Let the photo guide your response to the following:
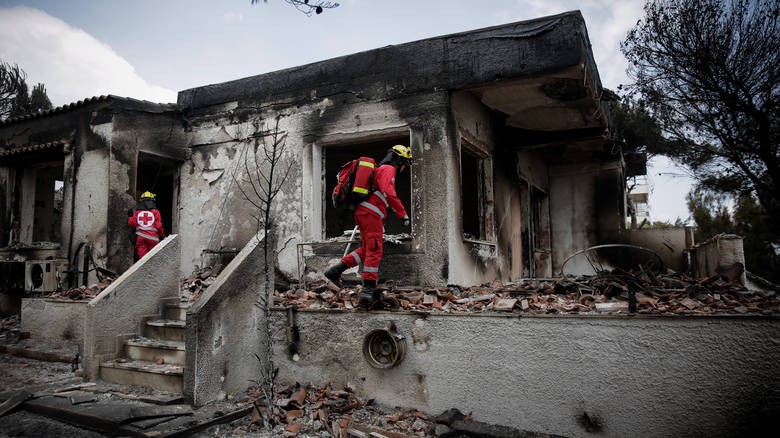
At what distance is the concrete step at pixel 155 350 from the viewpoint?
5.33 m

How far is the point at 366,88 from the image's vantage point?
736 centimetres

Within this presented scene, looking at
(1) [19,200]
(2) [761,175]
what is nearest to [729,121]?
(2) [761,175]

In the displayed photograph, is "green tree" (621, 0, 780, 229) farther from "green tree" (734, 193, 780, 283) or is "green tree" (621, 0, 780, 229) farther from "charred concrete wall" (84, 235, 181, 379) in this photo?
"charred concrete wall" (84, 235, 181, 379)

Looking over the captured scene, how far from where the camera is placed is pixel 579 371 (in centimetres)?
402

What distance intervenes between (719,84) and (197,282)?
11.2 metres

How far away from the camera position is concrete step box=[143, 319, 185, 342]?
572 cm

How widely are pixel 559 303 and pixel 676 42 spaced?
8836 millimetres

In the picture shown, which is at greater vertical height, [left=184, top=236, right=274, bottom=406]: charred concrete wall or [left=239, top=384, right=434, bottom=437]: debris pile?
[left=184, top=236, right=274, bottom=406]: charred concrete wall

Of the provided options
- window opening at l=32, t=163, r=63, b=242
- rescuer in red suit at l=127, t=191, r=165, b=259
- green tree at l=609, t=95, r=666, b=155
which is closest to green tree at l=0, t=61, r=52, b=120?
window opening at l=32, t=163, r=63, b=242

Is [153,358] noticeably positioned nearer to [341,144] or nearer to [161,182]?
[341,144]

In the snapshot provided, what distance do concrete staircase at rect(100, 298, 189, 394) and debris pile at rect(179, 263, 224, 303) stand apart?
0.59m

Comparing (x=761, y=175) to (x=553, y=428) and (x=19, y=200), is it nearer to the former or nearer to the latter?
(x=553, y=428)

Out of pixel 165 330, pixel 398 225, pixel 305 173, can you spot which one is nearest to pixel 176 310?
pixel 165 330

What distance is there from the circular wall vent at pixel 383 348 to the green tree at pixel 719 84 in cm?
968
